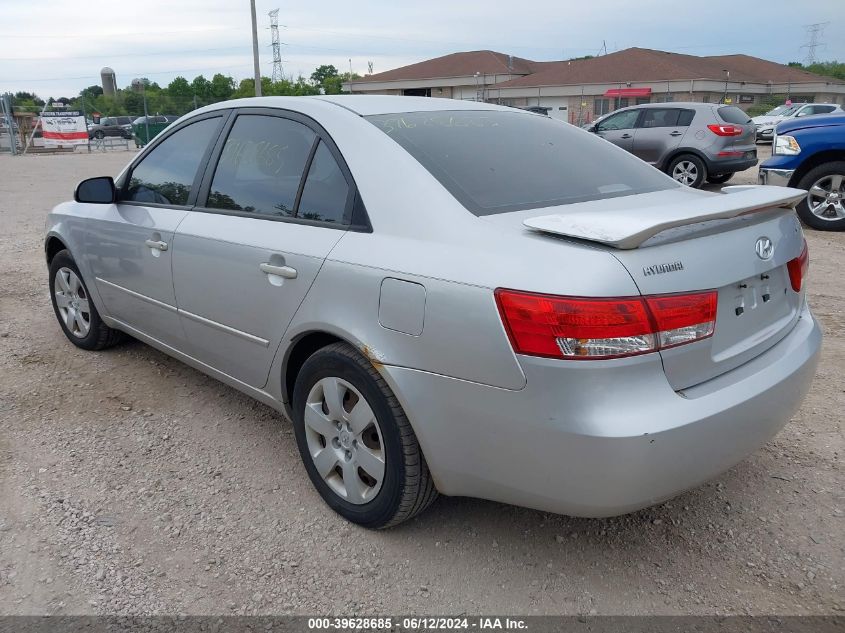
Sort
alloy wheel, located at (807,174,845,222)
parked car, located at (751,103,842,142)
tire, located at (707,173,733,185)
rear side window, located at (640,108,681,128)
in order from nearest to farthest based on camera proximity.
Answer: alloy wheel, located at (807,174,845,222) → tire, located at (707,173,733,185) → rear side window, located at (640,108,681,128) → parked car, located at (751,103,842,142)

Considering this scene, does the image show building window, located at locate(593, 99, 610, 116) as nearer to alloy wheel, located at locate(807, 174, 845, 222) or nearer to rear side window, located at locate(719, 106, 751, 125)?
rear side window, located at locate(719, 106, 751, 125)

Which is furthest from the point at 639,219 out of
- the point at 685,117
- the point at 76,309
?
the point at 685,117

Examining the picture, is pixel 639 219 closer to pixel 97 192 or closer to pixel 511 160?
pixel 511 160

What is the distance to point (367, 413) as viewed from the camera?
2492mm

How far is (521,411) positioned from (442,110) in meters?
1.65

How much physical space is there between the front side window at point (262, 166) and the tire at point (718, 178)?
1129cm

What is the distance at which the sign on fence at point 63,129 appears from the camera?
91.7ft

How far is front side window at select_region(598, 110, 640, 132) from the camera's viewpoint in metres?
13.5

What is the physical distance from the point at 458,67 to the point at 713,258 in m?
53.8

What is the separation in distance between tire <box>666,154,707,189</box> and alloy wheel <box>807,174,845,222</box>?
3.74 metres

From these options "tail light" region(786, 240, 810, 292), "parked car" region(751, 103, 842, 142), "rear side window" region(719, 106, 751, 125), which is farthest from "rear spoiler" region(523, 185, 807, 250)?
"parked car" region(751, 103, 842, 142)

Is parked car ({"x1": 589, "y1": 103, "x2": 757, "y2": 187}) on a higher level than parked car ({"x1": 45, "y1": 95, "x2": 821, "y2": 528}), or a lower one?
higher

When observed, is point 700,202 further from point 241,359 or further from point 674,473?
point 241,359

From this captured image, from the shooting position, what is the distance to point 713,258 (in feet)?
7.07
